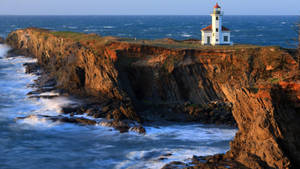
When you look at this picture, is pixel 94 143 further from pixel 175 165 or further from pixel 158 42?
pixel 158 42

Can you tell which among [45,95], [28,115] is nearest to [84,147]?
[28,115]

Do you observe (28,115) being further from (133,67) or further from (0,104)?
(133,67)

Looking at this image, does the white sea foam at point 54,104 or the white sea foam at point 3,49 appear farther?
the white sea foam at point 3,49

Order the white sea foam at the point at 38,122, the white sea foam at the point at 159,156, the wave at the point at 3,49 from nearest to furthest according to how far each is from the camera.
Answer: the white sea foam at the point at 159,156 < the white sea foam at the point at 38,122 < the wave at the point at 3,49

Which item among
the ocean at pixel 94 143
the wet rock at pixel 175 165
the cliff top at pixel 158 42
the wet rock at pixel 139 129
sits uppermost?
the cliff top at pixel 158 42

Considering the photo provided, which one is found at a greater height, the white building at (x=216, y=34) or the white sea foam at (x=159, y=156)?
the white building at (x=216, y=34)

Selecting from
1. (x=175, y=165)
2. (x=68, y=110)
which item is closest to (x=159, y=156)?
(x=175, y=165)

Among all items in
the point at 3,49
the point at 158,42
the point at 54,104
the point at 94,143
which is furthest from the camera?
the point at 3,49

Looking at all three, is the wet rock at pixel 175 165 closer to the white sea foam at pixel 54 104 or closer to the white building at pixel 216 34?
the white sea foam at pixel 54 104

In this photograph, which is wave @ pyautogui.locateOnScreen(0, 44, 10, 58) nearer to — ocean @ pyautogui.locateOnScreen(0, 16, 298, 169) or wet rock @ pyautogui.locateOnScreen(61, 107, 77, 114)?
ocean @ pyautogui.locateOnScreen(0, 16, 298, 169)

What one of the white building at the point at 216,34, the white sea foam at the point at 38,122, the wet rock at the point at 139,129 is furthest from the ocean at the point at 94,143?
the white building at the point at 216,34

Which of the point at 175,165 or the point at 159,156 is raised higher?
the point at 175,165

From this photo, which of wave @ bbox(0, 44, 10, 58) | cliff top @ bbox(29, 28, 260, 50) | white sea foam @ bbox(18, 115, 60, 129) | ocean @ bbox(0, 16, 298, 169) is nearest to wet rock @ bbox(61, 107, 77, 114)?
ocean @ bbox(0, 16, 298, 169)

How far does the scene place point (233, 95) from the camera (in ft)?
78.3
